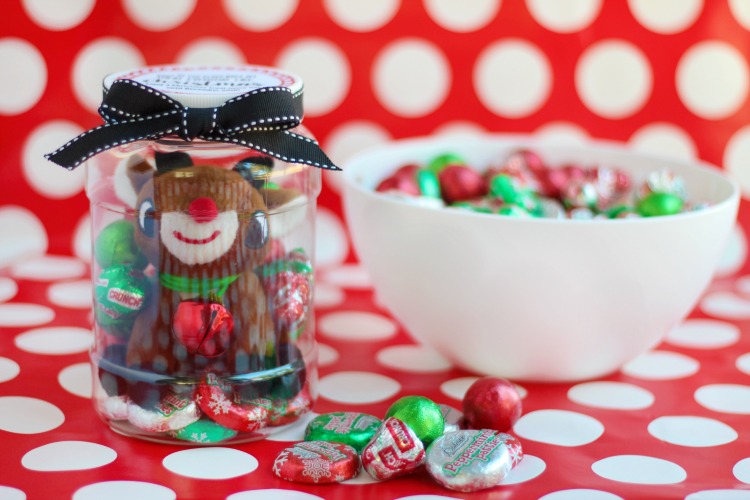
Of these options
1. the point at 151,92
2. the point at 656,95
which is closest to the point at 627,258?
the point at 151,92

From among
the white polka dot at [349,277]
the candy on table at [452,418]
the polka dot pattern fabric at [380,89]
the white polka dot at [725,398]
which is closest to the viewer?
the candy on table at [452,418]

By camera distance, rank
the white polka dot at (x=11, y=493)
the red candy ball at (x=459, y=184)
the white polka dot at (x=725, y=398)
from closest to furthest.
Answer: the white polka dot at (x=11, y=493) < the white polka dot at (x=725, y=398) < the red candy ball at (x=459, y=184)

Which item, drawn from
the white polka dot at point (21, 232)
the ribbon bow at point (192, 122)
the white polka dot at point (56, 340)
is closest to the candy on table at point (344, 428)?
the ribbon bow at point (192, 122)

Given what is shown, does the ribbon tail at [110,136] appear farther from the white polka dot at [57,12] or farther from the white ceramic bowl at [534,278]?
the white polka dot at [57,12]

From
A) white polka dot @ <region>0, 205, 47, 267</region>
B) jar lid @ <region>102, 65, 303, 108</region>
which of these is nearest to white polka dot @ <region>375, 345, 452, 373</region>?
jar lid @ <region>102, 65, 303, 108</region>

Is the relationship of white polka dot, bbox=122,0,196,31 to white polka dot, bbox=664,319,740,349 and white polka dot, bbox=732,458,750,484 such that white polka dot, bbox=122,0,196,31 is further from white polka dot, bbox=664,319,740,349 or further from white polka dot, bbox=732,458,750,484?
white polka dot, bbox=732,458,750,484

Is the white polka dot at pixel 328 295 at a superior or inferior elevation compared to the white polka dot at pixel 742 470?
superior

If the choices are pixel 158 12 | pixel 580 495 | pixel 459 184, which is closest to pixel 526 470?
pixel 580 495
